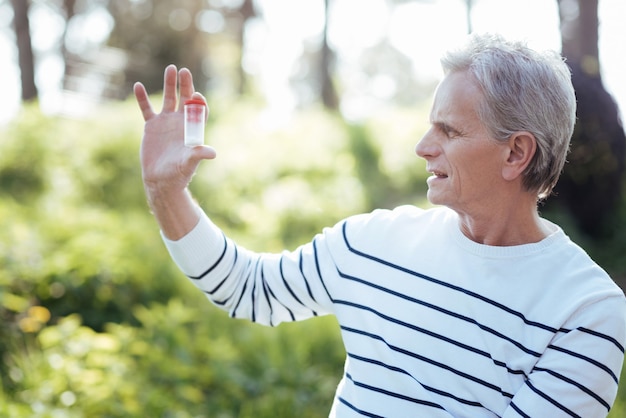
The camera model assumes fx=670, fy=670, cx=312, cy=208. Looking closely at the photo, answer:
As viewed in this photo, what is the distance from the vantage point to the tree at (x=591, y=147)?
5648mm

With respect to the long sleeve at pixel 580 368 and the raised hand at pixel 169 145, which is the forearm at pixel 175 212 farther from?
the long sleeve at pixel 580 368

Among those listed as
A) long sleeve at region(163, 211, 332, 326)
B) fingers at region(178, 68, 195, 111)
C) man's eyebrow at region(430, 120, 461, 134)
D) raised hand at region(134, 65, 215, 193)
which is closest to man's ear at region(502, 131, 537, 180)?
man's eyebrow at region(430, 120, 461, 134)

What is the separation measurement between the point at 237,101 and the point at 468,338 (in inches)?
421

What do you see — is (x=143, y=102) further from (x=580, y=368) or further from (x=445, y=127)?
(x=580, y=368)

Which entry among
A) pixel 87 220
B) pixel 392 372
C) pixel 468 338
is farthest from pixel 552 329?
pixel 87 220

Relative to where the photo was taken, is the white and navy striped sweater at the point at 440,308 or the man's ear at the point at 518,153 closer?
the white and navy striped sweater at the point at 440,308

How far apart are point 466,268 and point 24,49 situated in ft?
36.4

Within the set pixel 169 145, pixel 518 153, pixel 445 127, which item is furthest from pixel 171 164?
pixel 518 153

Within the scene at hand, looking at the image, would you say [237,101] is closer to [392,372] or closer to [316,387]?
[316,387]

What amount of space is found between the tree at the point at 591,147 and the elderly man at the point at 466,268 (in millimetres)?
4194

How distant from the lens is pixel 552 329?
4.88 feet

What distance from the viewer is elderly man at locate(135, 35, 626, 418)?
4.84 feet

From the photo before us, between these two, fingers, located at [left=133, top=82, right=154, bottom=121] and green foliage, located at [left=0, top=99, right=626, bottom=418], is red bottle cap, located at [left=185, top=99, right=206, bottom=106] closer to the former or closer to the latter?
fingers, located at [left=133, top=82, right=154, bottom=121]

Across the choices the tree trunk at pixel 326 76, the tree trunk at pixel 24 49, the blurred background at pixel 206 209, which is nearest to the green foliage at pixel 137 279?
the blurred background at pixel 206 209
